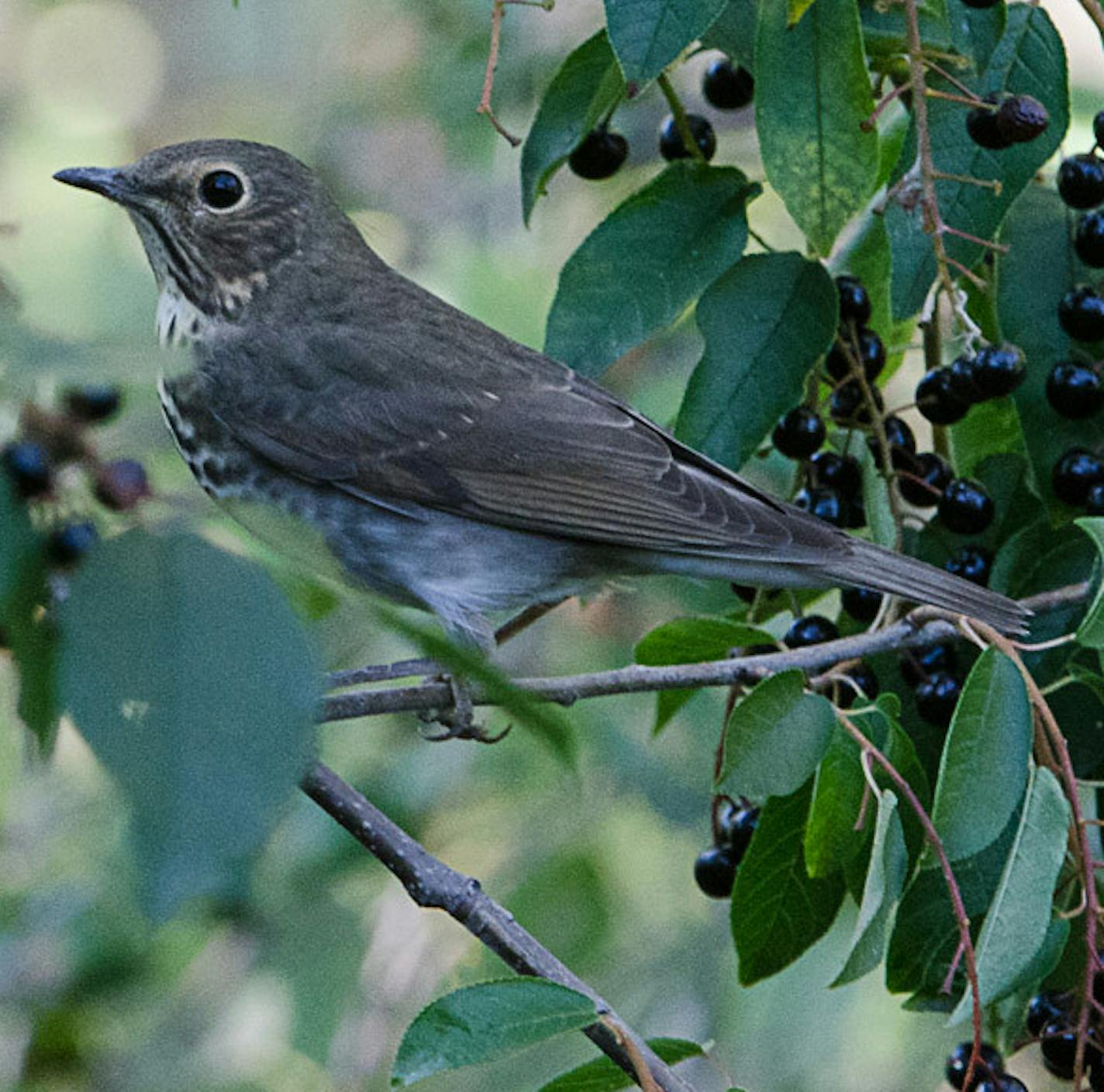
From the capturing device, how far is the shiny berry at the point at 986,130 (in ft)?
9.65

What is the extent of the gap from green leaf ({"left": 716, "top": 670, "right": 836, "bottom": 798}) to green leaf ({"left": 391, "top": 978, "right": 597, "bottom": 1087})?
52cm

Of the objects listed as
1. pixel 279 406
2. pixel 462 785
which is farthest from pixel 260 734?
pixel 462 785

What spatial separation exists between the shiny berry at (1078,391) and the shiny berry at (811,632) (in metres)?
0.56

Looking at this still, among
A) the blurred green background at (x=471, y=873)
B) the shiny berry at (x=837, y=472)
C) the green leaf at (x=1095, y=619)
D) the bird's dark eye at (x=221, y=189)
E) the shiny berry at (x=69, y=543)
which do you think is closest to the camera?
the shiny berry at (x=69, y=543)

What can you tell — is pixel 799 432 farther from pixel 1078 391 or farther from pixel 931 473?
pixel 1078 391

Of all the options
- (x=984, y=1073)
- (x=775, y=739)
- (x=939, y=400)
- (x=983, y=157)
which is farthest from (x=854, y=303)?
(x=984, y=1073)

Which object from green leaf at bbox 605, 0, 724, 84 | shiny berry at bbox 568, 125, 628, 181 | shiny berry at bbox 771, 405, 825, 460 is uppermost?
green leaf at bbox 605, 0, 724, 84

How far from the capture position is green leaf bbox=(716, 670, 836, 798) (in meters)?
2.57

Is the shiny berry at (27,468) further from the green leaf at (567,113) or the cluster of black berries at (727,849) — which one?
the cluster of black berries at (727,849)

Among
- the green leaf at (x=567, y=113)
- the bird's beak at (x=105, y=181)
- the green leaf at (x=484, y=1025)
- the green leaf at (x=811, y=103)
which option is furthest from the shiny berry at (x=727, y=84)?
the green leaf at (x=484, y=1025)

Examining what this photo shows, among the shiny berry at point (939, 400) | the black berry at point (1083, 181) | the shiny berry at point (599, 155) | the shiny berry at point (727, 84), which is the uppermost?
the shiny berry at point (727, 84)

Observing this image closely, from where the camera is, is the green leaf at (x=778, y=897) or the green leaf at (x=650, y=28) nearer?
the green leaf at (x=650, y=28)

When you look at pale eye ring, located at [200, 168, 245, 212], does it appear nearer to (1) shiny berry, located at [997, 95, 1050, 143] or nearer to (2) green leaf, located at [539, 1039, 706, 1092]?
(1) shiny berry, located at [997, 95, 1050, 143]

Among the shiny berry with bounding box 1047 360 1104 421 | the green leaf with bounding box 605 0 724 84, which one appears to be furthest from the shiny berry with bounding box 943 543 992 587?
the green leaf with bounding box 605 0 724 84
